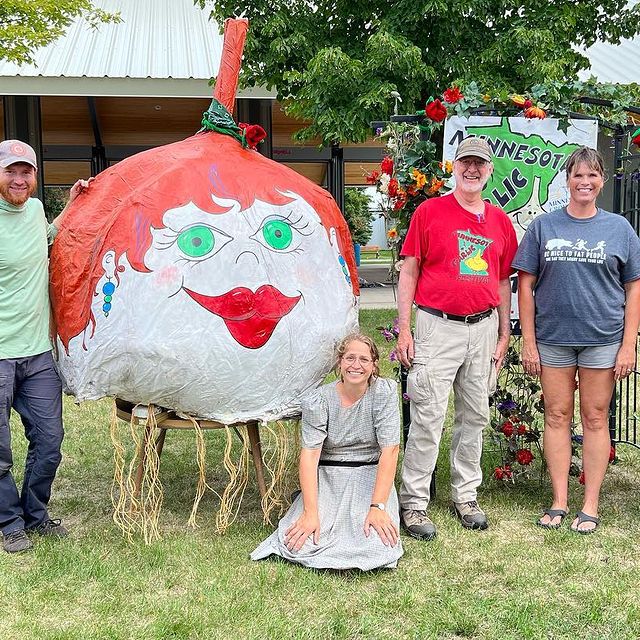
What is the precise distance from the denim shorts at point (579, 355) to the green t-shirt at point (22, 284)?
2.53 metres

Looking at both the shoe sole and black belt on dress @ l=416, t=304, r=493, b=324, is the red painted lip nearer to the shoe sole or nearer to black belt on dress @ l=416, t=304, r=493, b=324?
black belt on dress @ l=416, t=304, r=493, b=324

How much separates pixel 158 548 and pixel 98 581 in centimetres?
38

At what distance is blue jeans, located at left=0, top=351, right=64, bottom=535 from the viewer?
153 inches

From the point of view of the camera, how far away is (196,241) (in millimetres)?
3750

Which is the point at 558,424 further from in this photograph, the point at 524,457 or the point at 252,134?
Answer: the point at 252,134

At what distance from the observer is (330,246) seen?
411cm

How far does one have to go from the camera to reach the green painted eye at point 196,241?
3.73 metres

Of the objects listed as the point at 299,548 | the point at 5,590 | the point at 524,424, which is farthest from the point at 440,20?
the point at 5,590

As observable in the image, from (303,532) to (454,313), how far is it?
1.30 m

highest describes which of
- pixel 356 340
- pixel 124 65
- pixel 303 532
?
pixel 124 65

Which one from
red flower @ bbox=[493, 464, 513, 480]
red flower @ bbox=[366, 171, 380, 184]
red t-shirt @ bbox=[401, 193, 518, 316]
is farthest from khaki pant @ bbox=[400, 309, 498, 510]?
red flower @ bbox=[366, 171, 380, 184]

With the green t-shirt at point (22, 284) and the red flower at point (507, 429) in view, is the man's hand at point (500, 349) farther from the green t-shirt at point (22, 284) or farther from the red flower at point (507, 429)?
the green t-shirt at point (22, 284)

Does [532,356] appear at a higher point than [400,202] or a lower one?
Result: lower

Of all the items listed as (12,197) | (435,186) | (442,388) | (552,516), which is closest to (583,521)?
(552,516)
